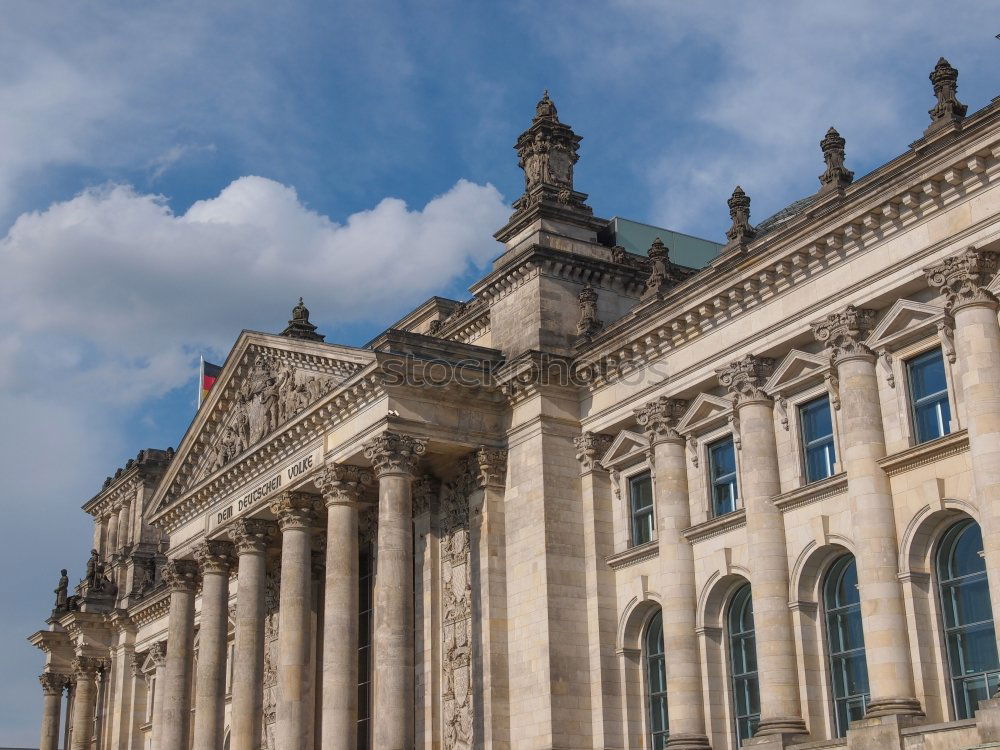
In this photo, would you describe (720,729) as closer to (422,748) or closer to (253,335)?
(422,748)

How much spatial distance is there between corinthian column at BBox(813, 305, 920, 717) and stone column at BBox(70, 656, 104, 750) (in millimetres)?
44721

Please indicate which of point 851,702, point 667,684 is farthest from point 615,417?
point 851,702

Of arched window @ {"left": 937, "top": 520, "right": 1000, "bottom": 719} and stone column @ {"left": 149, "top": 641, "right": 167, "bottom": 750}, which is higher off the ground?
stone column @ {"left": 149, "top": 641, "right": 167, "bottom": 750}

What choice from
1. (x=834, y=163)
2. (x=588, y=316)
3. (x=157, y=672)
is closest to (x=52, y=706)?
(x=157, y=672)

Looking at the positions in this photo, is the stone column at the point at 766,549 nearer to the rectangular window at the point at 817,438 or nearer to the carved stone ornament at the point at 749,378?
the carved stone ornament at the point at 749,378

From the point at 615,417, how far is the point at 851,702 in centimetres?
Answer: 932

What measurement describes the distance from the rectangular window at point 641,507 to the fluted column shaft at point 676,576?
0.91m

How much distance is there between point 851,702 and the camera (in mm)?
25750

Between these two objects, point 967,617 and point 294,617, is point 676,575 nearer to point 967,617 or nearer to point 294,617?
point 967,617

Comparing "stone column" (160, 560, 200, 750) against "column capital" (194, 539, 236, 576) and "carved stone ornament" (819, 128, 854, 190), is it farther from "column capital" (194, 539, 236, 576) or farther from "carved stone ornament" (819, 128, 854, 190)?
"carved stone ornament" (819, 128, 854, 190)

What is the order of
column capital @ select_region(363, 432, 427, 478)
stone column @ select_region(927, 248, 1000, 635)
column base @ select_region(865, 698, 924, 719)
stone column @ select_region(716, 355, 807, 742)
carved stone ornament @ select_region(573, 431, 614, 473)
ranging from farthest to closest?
carved stone ornament @ select_region(573, 431, 614, 473) < column capital @ select_region(363, 432, 427, 478) < stone column @ select_region(716, 355, 807, 742) < column base @ select_region(865, 698, 924, 719) < stone column @ select_region(927, 248, 1000, 635)

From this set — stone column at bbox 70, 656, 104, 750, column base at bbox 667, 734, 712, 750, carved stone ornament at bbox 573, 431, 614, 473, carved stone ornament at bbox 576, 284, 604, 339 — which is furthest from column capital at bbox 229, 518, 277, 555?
stone column at bbox 70, 656, 104, 750

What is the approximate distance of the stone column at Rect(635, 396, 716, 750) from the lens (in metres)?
28.5

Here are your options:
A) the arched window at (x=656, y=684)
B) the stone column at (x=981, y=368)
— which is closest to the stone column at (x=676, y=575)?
the arched window at (x=656, y=684)
